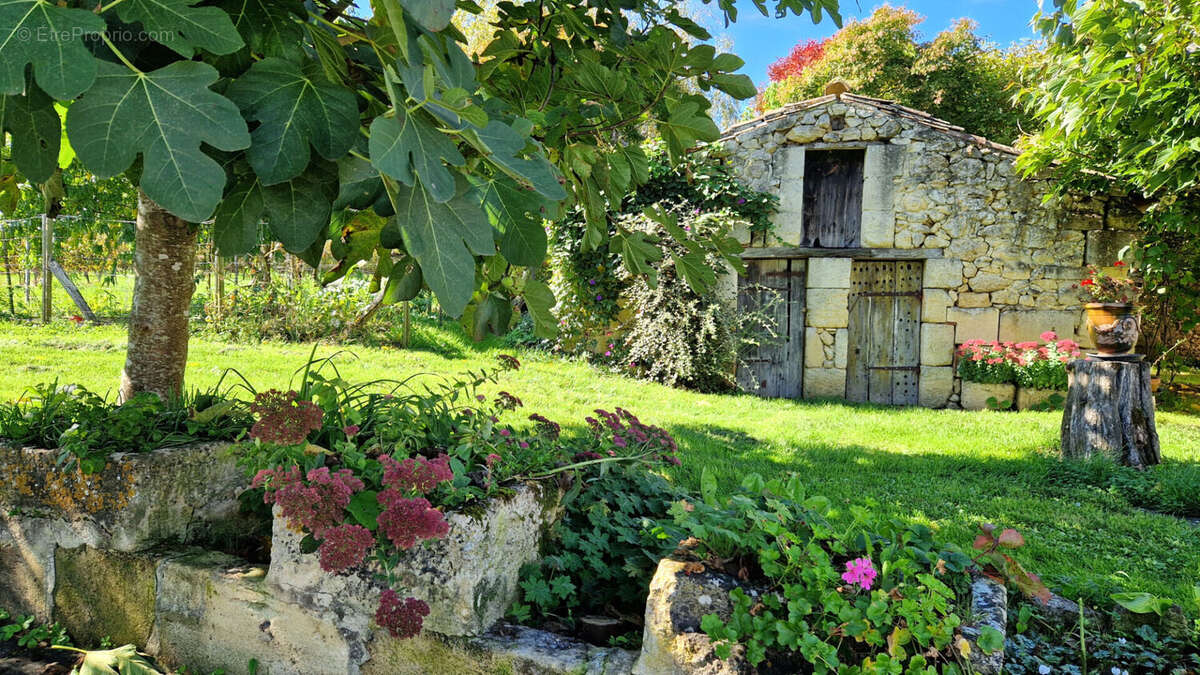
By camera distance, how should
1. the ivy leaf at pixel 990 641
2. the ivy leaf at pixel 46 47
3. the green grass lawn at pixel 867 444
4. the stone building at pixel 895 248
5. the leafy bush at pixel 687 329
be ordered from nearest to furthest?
the ivy leaf at pixel 46 47 < the ivy leaf at pixel 990 641 < the green grass lawn at pixel 867 444 < the leafy bush at pixel 687 329 < the stone building at pixel 895 248

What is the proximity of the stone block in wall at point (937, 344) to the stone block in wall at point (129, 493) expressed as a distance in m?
7.99

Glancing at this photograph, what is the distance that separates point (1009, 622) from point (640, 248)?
163 cm

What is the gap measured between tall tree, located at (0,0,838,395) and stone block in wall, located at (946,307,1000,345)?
7.47 meters

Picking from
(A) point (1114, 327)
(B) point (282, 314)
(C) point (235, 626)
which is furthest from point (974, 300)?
(B) point (282, 314)

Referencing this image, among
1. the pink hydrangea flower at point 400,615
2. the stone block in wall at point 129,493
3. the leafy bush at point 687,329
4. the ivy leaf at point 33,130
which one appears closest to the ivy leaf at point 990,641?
the pink hydrangea flower at point 400,615

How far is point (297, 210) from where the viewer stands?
122cm

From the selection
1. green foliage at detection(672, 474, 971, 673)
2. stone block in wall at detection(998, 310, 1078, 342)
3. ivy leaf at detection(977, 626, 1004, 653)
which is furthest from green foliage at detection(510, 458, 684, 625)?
stone block in wall at detection(998, 310, 1078, 342)

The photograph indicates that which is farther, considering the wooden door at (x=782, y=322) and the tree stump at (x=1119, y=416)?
the wooden door at (x=782, y=322)

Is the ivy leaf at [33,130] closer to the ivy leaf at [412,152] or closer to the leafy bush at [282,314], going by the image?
the ivy leaf at [412,152]

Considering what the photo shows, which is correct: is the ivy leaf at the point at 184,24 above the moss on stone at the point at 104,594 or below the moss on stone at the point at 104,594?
above

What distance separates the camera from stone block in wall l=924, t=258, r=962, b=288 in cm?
830

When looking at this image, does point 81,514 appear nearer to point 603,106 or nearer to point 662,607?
point 662,607

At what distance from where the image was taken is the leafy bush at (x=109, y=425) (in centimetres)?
211

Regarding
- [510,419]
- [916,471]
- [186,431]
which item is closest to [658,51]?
[186,431]
